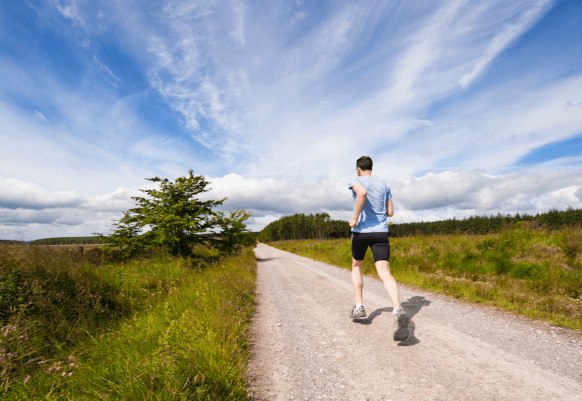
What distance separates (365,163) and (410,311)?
289cm

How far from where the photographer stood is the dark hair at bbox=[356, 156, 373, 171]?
13.2ft

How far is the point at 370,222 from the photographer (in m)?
3.78

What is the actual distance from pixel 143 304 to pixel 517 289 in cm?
816

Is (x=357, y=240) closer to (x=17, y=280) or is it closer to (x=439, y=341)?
(x=439, y=341)

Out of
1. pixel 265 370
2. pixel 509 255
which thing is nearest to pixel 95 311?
pixel 265 370

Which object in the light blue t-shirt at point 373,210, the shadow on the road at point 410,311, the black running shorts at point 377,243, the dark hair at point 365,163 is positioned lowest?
the shadow on the road at point 410,311

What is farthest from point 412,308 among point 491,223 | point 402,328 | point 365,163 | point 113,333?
point 491,223

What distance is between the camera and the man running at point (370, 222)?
3598 mm

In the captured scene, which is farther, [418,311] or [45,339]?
[418,311]

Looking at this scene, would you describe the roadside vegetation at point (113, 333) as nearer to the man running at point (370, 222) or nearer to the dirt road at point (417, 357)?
the dirt road at point (417, 357)

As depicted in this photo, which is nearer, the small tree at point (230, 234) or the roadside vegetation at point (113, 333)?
the roadside vegetation at point (113, 333)

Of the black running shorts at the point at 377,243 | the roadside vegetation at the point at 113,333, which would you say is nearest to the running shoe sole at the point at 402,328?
the black running shorts at the point at 377,243

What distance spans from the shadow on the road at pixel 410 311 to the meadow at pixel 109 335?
2.00m

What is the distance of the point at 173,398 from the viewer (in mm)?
1988
